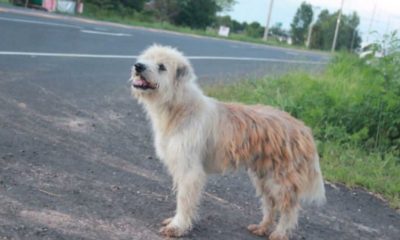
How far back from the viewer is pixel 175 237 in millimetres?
5117

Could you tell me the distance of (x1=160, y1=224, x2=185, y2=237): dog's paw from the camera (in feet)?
16.7

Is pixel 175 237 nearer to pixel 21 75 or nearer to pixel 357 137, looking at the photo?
pixel 357 137

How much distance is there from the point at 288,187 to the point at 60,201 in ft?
6.47

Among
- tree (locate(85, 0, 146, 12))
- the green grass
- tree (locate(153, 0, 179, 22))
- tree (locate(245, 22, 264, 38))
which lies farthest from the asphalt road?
tree (locate(245, 22, 264, 38))

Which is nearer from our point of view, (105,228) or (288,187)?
(105,228)

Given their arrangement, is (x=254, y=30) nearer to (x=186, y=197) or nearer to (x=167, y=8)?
(x=167, y=8)

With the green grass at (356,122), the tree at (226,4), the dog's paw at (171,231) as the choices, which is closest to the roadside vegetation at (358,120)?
the green grass at (356,122)

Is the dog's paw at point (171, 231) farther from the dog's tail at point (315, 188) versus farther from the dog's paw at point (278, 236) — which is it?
the dog's tail at point (315, 188)

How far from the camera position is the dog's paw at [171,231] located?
5.10 meters

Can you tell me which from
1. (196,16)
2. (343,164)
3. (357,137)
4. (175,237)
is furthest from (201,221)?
(196,16)

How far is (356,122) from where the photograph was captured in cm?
989

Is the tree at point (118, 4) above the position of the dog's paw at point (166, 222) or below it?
above

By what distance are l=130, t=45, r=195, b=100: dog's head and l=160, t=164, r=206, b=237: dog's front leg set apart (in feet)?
2.24

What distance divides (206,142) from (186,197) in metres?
0.50
